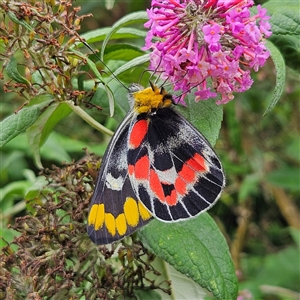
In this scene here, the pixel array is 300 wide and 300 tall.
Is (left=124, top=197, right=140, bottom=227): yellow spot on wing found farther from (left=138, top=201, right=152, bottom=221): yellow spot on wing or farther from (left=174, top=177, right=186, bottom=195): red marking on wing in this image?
(left=174, top=177, right=186, bottom=195): red marking on wing

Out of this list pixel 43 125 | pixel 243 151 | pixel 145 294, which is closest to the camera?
pixel 145 294

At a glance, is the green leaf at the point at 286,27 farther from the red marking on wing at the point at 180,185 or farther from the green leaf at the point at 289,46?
the red marking on wing at the point at 180,185

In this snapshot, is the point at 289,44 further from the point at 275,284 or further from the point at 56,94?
the point at 275,284

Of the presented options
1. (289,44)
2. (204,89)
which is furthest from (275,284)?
(204,89)

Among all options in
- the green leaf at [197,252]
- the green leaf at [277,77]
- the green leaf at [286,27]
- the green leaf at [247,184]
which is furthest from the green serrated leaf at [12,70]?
the green leaf at [247,184]

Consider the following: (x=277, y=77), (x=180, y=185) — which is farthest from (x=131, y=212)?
(x=277, y=77)

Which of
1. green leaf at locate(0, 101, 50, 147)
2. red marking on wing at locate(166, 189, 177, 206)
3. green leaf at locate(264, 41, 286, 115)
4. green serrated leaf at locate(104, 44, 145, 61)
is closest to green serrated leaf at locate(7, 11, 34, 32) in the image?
green leaf at locate(0, 101, 50, 147)

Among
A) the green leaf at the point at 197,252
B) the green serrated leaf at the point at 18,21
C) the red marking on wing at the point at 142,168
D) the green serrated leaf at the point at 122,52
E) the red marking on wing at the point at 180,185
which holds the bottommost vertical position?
the green leaf at the point at 197,252

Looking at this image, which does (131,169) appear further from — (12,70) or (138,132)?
(12,70)
